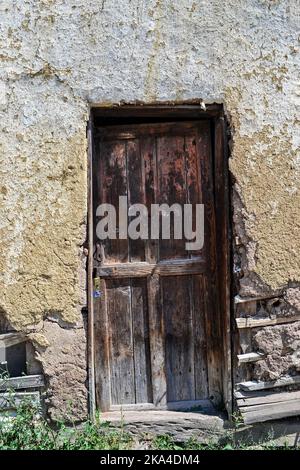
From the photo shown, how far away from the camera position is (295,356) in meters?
3.20

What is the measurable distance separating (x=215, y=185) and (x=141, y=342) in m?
1.14

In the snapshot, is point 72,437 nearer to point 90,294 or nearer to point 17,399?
point 17,399

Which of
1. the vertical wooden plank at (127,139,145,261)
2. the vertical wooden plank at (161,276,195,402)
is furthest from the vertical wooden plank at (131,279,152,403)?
the vertical wooden plank at (127,139,145,261)

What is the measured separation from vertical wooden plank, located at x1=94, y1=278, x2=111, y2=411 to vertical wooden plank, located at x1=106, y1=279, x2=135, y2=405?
33 mm

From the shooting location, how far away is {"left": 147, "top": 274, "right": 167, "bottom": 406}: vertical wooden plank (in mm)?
3350

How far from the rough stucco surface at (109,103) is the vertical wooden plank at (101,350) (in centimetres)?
24

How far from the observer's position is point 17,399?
10.1ft

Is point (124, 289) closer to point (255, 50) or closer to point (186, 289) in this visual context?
point (186, 289)

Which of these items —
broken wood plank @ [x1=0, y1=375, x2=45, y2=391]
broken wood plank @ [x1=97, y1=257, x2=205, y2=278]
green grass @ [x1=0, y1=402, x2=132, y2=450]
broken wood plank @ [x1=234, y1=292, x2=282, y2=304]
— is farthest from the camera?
broken wood plank @ [x1=97, y1=257, x2=205, y2=278]

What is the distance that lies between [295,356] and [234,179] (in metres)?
1.17

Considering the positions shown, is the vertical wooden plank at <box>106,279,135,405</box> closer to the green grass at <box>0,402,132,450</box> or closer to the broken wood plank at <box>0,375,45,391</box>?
the green grass at <box>0,402,132,450</box>

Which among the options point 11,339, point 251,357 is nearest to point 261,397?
point 251,357
